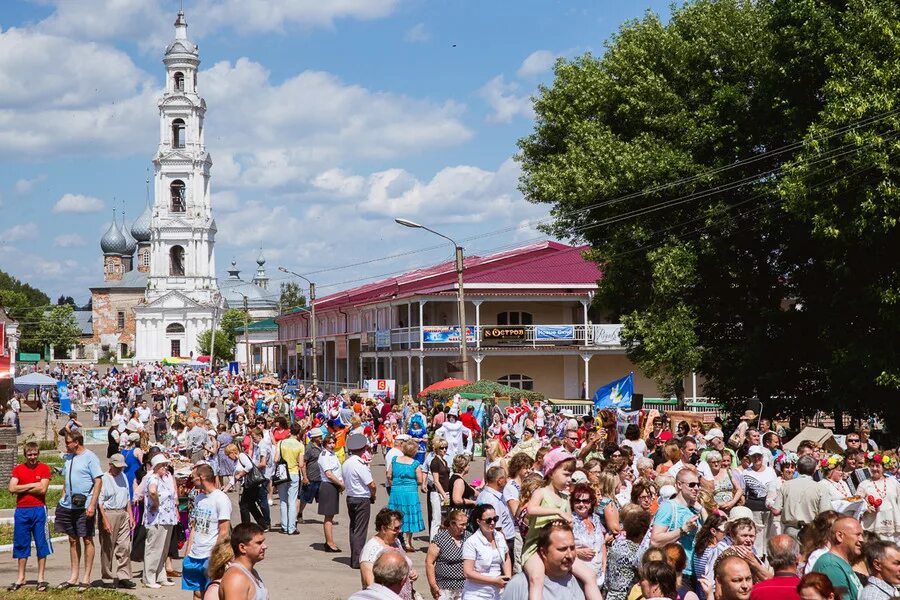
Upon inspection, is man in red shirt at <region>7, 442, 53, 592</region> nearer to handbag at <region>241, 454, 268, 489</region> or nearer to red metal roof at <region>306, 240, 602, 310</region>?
handbag at <region>241, 454, 268, 489</region>

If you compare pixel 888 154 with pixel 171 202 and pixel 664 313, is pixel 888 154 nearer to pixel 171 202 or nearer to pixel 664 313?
pixel 664 313

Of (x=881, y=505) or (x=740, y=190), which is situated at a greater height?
(x=740, y=190)

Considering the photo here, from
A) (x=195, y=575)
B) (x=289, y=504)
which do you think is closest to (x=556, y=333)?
(x=289, y=504)

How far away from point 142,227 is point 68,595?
15719 cm

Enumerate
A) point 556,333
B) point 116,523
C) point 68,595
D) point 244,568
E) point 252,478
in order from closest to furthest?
point 244,568 → point 68,595 → point 116,523 → point 252,478 → point 556,333

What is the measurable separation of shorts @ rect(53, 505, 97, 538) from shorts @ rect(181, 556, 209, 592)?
237cm

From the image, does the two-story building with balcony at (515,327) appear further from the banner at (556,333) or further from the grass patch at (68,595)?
the grass patch at (68,595)

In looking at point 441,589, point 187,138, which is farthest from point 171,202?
point 441,589

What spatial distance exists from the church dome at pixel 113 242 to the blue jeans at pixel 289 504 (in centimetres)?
15790

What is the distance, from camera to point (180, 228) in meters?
124

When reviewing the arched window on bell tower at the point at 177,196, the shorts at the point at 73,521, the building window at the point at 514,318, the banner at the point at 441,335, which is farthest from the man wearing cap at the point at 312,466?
the arched window on bell tower at the point at 177,196

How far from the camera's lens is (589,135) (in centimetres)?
3142

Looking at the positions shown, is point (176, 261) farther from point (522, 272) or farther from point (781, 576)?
point (781, 576)

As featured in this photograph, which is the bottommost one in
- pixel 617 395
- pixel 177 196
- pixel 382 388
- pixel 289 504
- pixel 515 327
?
pixel 289 504
